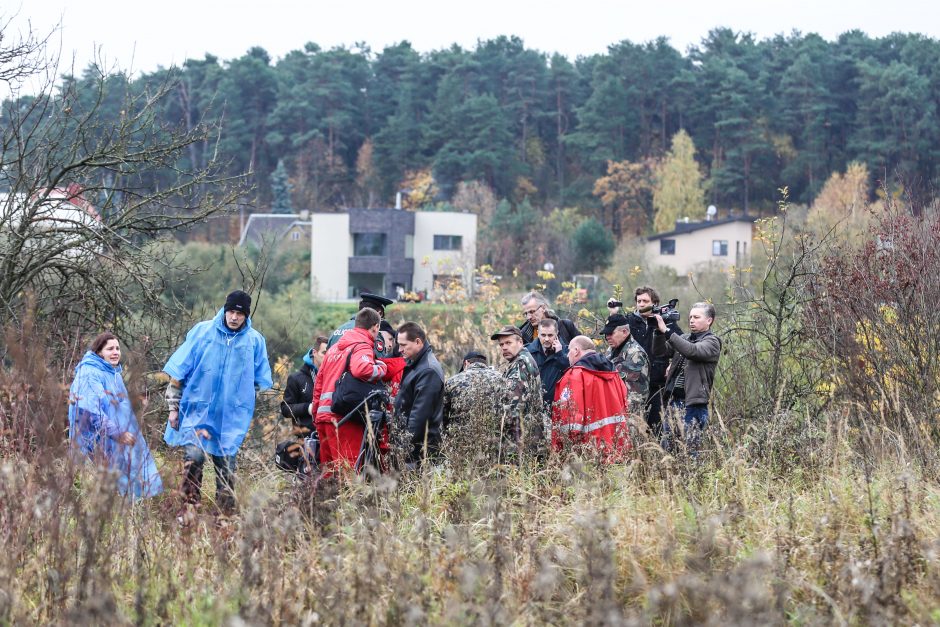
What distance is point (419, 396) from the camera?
7.14 meters

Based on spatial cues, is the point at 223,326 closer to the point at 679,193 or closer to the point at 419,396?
the point at 419,396

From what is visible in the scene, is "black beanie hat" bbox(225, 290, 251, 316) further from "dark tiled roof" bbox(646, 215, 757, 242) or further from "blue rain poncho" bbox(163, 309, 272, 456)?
"dark tiled roof" bbox(646, 215, 757, 242)

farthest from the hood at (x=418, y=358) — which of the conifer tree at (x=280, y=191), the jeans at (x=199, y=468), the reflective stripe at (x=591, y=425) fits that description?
the conifer tree at (x=280, y=191)

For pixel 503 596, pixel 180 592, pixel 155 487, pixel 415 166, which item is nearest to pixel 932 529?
pixel 503 596

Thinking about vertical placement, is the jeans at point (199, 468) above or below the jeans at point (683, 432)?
below

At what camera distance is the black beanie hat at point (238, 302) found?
740cm

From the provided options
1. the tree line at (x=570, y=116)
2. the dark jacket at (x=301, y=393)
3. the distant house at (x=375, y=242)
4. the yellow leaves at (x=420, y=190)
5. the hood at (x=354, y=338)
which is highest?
the tree line at (x=570, y=116)

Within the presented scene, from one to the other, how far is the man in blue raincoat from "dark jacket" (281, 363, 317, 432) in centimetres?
126

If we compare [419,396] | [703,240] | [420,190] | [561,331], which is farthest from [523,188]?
[419,396]

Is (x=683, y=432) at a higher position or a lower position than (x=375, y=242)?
lower

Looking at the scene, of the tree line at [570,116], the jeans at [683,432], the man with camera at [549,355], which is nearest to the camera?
the jeans at [683,432]

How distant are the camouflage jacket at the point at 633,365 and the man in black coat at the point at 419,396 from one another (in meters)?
1.82

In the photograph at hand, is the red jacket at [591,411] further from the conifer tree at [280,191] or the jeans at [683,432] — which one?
the conifer tree at [280,191]

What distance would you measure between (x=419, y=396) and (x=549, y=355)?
1534 mm
